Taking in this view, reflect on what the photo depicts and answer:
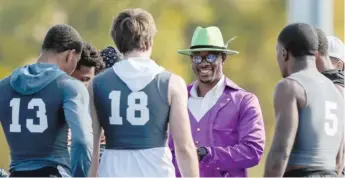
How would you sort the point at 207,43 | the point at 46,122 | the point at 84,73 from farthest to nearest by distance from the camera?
1. the point at 84,73
2. the point at 207,43
3. the point at 46,122

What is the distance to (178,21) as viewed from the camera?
1054cm

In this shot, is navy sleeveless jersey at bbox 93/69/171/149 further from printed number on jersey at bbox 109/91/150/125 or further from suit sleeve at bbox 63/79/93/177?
suit sleeve at bbox 63/79/93/177

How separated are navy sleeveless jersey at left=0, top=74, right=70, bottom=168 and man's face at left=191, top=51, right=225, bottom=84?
121 centimetres

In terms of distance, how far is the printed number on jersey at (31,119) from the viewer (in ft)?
17.6

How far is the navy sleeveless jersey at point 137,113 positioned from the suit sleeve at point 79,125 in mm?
124

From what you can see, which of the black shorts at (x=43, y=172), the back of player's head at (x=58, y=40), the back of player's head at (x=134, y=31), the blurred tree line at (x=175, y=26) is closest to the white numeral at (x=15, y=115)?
the black shorts at (x=43, y=172)

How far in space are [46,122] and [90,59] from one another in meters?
1.39

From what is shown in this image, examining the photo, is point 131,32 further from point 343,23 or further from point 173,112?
point 343,23

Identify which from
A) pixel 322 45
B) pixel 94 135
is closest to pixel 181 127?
pixel 94 135

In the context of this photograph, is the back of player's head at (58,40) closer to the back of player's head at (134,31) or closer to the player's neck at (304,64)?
the back of player's head at (134,31)

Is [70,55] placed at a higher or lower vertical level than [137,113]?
higher

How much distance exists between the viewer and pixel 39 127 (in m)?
5.38

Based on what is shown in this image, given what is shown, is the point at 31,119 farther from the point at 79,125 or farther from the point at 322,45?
the point at 322,45

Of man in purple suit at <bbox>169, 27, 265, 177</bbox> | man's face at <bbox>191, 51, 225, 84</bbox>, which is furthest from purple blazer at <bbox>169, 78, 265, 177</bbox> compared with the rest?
man's face at <bbox>191, 51, 225, 84</bbox>
